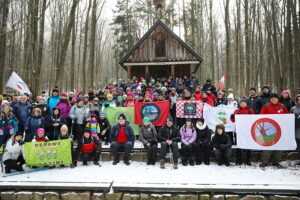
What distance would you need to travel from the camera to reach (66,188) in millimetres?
4734

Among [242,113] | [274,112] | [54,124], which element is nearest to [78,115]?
[54,124]

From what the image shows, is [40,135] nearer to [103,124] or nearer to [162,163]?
[103,124]

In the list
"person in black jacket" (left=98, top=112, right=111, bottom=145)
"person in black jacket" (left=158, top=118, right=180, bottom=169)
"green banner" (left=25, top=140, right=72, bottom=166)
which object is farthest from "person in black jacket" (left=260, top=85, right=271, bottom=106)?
"green banner" (left=25, top=140, right=72, bottom=166)

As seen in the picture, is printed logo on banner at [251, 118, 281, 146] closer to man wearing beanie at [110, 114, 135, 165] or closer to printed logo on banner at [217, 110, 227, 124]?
printed logo on banner at [217, 110, 227, 124]

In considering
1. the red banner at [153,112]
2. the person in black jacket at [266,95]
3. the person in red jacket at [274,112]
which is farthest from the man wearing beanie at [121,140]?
the person in black jacket at [266,95]

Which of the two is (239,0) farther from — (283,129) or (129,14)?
(283,129)

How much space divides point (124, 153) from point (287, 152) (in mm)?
Answer: 5340

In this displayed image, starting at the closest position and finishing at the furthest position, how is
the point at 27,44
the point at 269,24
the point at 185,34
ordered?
the point at 269,24 → the point at 27,44 → the point at 185,34

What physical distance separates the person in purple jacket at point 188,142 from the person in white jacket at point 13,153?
483 centimetres

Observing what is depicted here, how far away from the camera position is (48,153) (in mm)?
6090

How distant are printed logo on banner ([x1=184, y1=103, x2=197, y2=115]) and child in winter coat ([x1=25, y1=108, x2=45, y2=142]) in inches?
201

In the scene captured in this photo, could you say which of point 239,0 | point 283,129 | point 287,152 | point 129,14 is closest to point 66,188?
point 283,129

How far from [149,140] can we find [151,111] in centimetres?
167

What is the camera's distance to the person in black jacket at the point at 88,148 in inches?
252
